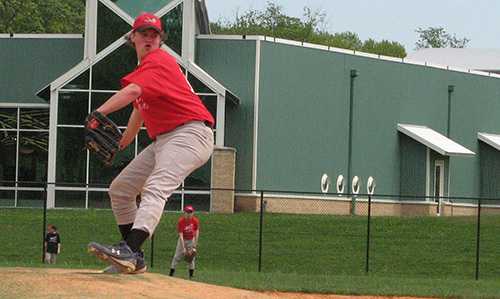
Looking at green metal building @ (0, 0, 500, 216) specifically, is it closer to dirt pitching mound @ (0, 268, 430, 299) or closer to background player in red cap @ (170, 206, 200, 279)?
background player in red cap @ (170, 206, 200, 279)

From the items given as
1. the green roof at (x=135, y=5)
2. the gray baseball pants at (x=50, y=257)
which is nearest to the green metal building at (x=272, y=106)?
the green roof at (x=135, y=5)

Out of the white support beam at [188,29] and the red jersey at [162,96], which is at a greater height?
the white support beam at [188,29]

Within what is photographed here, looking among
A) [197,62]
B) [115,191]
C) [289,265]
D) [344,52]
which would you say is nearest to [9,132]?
[197,62]

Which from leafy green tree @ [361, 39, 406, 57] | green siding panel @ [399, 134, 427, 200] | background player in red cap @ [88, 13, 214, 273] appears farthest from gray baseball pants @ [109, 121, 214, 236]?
leafy green tree @ [361, 39, 406, 57]

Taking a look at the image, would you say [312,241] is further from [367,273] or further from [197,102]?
[197,102]

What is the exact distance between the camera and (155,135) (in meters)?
10.0

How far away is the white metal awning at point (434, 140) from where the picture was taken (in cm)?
4547

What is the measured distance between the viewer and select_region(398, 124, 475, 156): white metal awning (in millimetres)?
45469

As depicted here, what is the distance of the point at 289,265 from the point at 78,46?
1609 cm

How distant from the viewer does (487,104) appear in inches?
2041

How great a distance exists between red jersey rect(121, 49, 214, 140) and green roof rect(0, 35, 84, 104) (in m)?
32.7

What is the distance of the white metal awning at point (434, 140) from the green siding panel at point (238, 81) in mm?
8327

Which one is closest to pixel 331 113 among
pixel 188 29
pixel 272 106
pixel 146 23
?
pixel 272 106

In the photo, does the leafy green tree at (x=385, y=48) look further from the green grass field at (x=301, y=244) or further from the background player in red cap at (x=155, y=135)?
the background player in red cap at (x=155, y=135)
